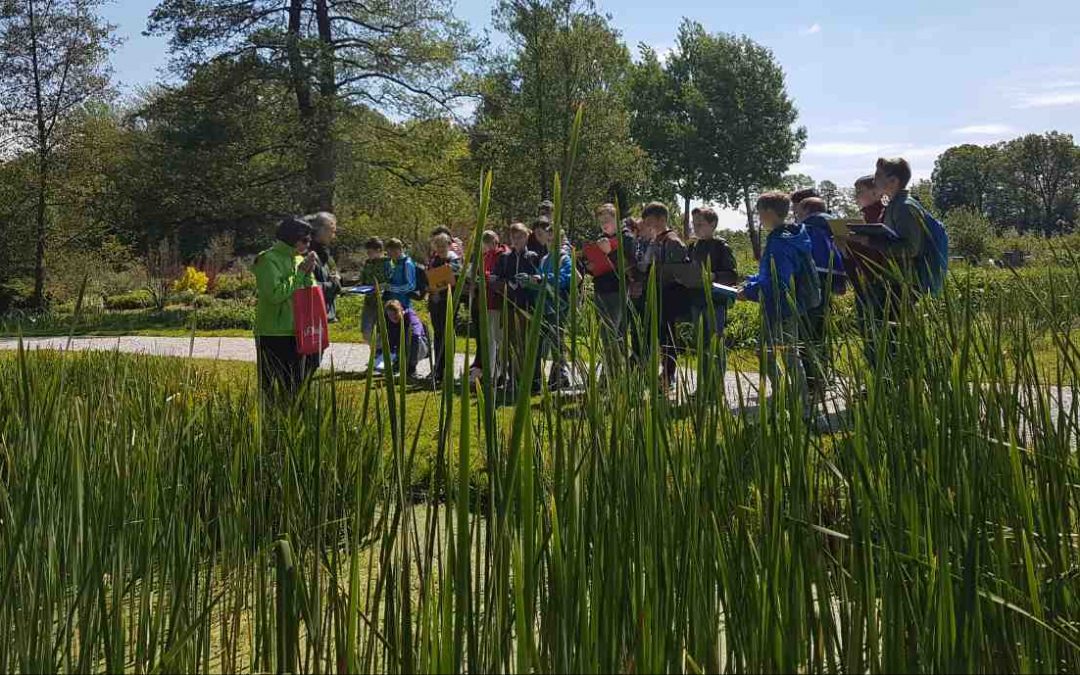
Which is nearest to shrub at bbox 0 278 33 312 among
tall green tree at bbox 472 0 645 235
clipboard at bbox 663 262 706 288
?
tall green tree at bbox 472 0 645 235

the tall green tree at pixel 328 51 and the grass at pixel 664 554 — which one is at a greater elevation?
the tall green tree at pixel 328 51

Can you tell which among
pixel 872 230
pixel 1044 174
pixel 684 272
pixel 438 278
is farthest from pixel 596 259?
pixel 1044 174

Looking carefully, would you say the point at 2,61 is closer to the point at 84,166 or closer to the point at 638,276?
the point at 84,166

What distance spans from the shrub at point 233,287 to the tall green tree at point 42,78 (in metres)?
3.88

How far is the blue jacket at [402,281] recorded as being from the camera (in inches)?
336

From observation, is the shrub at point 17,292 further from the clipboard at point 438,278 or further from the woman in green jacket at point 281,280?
the woman in green jacket at point 281,280

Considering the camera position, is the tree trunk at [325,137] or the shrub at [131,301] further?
the tree trunk at [325,137]

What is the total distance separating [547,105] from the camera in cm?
2473

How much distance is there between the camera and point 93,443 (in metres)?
2.27

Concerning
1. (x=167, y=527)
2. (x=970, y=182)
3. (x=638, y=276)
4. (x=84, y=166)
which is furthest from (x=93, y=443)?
(x=970, y=182)

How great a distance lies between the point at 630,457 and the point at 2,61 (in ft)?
80.7

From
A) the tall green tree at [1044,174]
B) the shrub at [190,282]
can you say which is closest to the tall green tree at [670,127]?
the shrub at [190,282]

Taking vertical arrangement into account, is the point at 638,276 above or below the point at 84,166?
below

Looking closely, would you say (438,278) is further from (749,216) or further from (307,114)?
(749,216)
